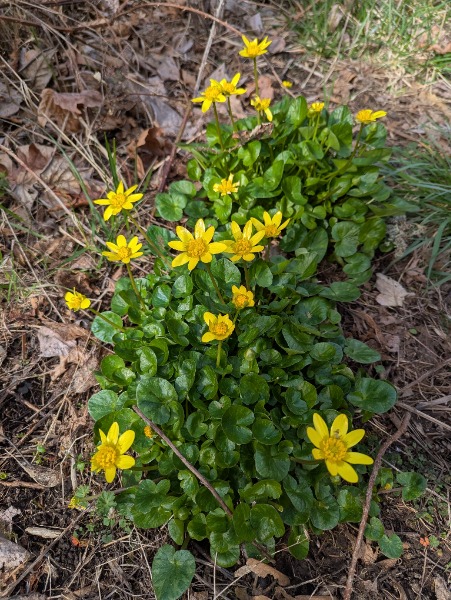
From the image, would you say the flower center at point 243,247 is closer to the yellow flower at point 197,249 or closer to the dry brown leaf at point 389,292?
the yellow flower at point 197,249

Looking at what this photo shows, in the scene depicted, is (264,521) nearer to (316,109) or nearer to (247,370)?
(247,370)

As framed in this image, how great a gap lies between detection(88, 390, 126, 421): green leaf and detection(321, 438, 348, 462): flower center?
92cm

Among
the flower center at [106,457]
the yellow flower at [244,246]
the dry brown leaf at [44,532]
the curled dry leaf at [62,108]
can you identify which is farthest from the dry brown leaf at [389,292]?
the curled dry leaf at [62,108]

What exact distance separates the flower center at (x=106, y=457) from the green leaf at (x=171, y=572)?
0.45 meters

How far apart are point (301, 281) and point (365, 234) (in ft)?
1.71

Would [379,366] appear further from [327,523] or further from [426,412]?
[327,523]

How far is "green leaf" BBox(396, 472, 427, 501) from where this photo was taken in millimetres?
1871

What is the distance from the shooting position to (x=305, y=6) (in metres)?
3.81

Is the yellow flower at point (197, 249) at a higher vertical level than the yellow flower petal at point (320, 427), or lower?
higher

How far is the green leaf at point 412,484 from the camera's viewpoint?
73.7 inches

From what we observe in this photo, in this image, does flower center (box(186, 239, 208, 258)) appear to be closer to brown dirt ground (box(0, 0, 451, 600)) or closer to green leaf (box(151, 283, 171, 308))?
green leaf (box(151, 283, 171, 308))

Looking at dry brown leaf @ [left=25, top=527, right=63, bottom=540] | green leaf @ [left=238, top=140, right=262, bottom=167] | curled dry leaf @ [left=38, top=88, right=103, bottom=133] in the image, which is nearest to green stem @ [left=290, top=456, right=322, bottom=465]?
dry brown leaf @ [left=25, top=527, right=63, bottom=540]

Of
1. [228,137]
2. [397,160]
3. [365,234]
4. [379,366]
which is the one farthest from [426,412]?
[228,137]

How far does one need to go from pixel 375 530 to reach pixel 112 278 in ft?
5.99
